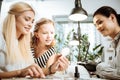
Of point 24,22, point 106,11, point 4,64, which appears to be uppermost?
point 106,11

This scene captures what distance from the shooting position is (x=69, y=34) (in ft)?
7.61

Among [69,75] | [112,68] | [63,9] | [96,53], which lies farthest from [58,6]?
[112,68]

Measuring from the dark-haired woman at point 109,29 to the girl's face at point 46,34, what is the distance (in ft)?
1.62

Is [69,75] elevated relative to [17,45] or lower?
lower

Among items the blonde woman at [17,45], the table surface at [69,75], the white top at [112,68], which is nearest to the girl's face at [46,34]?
the blonde woman at [17,45]

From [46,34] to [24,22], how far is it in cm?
28

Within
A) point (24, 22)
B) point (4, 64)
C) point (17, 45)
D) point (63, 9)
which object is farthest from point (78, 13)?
point (4, 64)

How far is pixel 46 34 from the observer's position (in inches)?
91.4

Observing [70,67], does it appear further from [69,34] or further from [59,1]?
[59,1]

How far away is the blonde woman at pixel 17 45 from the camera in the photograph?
2.26m

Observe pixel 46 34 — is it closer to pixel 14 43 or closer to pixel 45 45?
pixel 45 45

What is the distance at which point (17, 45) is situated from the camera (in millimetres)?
2305

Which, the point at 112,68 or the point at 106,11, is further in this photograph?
the point at 106,11

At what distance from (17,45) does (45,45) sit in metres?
0.31
